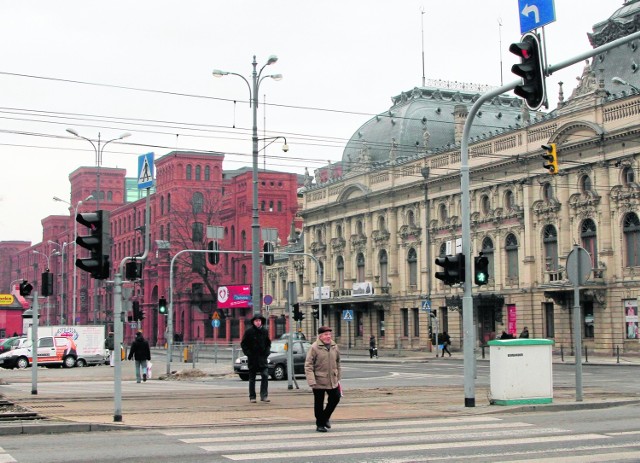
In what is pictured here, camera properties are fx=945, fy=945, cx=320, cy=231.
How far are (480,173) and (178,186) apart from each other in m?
48.0

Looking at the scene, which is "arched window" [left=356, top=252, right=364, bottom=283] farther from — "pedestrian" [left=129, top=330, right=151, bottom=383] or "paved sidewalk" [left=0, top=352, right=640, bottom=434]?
"paved sidewalk" [left=0, top=352, right=640, bottom=434]

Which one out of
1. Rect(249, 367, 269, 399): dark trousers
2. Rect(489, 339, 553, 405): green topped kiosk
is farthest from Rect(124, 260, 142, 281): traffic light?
Rect(489, 339, 553, 405): green topped kiosk

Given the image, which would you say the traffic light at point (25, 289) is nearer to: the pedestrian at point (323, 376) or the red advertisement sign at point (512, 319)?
the pedestrian at point (323, 376)

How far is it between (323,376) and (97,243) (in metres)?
4.43

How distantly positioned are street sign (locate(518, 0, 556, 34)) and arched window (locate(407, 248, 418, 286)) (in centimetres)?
5443

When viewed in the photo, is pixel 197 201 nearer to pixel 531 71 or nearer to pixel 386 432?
pixel 531 71

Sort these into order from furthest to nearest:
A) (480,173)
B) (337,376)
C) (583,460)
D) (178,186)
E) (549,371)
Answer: (178,186)
(480,173)
(549,371)
(337,376)
(583,460)

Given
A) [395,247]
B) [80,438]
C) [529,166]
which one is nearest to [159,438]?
[80,438]

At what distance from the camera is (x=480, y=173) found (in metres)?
62.6

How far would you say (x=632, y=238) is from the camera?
168 feet

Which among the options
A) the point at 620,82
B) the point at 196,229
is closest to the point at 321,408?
the point at 620,82

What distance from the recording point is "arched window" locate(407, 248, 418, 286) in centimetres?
7087

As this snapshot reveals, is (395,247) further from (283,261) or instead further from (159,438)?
(159,438)

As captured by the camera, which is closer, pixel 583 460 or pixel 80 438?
pixel 583 460
